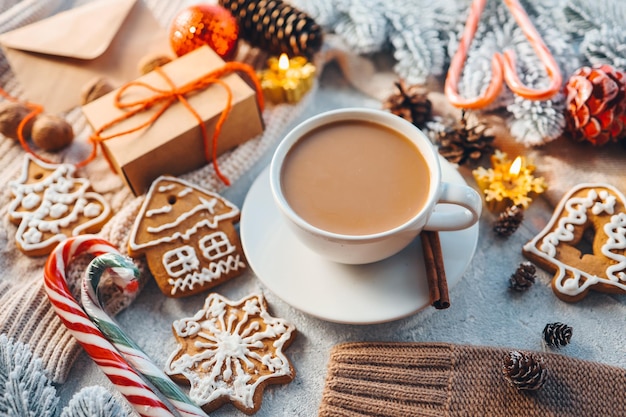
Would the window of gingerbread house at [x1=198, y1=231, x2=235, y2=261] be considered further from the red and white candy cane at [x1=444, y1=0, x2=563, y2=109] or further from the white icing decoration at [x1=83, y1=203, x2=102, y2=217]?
the red and white candy cane at [x1=444, y1=0, x2=563, y2=109]

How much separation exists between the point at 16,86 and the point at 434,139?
3.14ft

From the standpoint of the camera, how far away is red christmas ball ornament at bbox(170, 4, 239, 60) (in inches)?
48.0

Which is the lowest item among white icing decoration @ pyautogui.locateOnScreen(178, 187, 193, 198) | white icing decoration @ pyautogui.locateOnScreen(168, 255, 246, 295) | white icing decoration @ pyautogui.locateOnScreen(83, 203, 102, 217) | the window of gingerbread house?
white icing decoration @ pyautogui.locateOnScreen(168, 255, 246, 295)

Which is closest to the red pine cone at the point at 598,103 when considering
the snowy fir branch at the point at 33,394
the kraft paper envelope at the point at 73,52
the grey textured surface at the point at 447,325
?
the grey textured surface at the point at 447,325

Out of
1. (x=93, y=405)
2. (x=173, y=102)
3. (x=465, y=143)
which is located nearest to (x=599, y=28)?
(x=465, y=143)

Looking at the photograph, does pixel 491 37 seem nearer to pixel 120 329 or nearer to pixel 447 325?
pixel 447 325

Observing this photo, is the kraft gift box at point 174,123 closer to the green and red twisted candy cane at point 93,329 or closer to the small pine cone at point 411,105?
the green and red twisted candy cane at point 93,329

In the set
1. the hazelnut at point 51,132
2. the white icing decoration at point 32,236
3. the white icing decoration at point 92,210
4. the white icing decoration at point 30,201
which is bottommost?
the white icing decoration at point 92,210

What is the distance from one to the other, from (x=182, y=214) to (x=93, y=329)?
10.3 inches

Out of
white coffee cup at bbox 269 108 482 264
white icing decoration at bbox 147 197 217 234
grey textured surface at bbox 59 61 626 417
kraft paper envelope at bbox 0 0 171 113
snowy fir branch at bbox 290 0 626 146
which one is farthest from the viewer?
kraft paper envelope at bbox 0 0 171 113

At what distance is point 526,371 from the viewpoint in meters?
0.84

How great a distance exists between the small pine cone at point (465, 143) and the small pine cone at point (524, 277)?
0.26 meters

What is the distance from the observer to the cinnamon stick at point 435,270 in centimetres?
88

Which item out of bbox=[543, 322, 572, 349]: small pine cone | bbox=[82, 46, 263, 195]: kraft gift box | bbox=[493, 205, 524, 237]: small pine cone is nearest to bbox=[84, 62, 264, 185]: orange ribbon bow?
bbox=[82, 46, 263, 195]: kraft gift box
